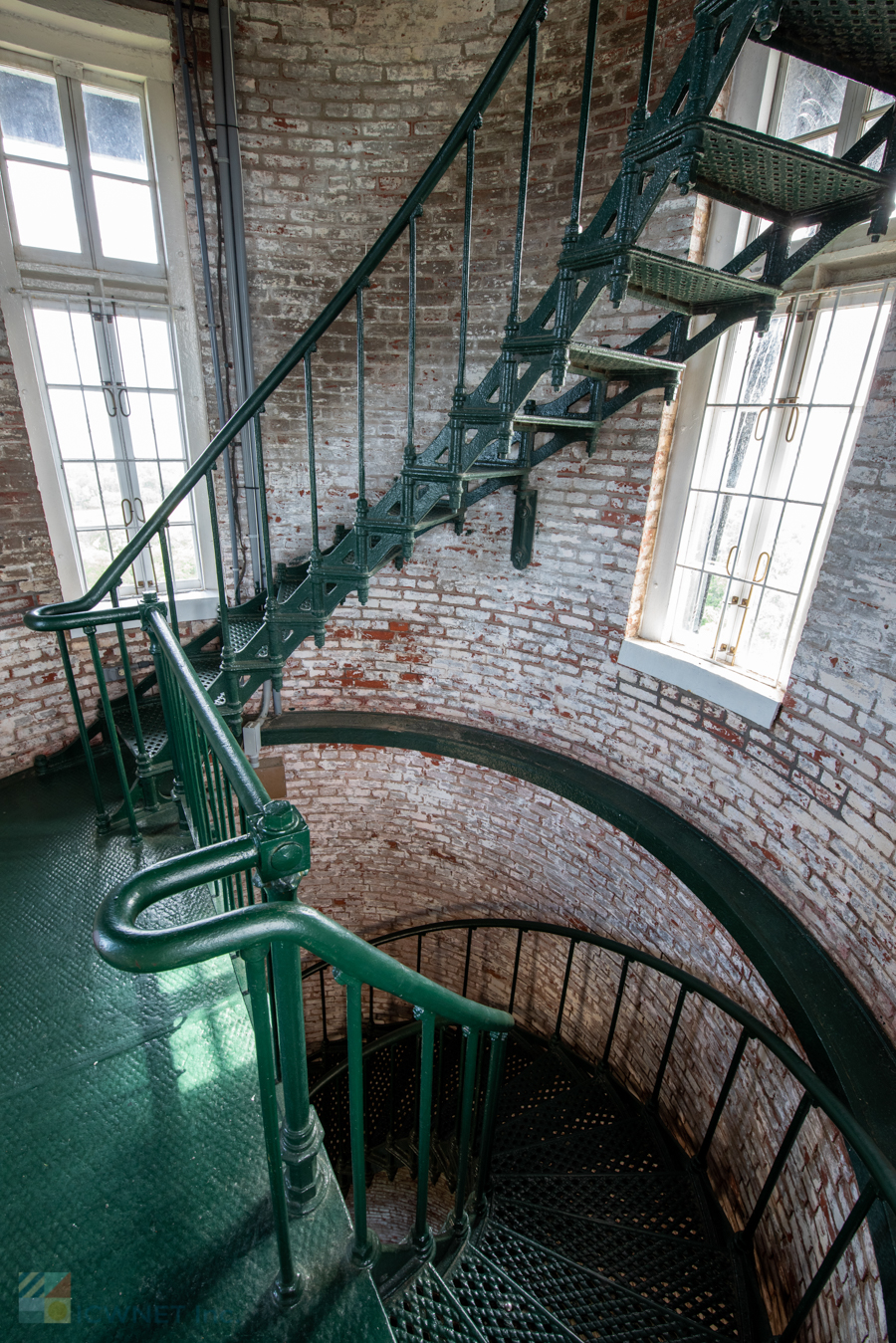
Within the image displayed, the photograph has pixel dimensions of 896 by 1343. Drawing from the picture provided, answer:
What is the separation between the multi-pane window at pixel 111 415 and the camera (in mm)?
3289

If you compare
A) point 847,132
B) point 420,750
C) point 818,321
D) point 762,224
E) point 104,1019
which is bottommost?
point 420,750

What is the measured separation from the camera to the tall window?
3.07m

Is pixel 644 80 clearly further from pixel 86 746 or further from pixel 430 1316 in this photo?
pixel 430 1316

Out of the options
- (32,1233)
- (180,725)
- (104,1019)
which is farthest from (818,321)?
(32,1233)

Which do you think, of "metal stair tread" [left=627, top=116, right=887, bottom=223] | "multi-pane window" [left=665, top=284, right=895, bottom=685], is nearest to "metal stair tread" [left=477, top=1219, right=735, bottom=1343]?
"multi-pane window" [left=665, top=284, right=895, bottom=685]

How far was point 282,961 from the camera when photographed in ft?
3.01

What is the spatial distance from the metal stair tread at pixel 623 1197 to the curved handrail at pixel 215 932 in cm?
197

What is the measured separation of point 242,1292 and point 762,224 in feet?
12.2

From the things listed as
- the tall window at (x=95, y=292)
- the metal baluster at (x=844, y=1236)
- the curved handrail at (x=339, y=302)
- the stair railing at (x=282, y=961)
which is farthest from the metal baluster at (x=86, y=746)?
the metal baluster at (x=844, y=1236)

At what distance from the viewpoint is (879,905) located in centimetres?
225

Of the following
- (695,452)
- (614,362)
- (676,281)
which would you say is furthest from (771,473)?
(676,281)

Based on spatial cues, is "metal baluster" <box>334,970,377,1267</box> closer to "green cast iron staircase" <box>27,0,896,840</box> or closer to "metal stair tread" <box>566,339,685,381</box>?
"green cast iron staircase" <box>27,0,896,840</box>

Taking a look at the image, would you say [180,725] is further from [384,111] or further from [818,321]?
[384,111]

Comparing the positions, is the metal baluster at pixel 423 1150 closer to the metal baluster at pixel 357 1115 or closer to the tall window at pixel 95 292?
the metal baluster at pixel 357 1115
